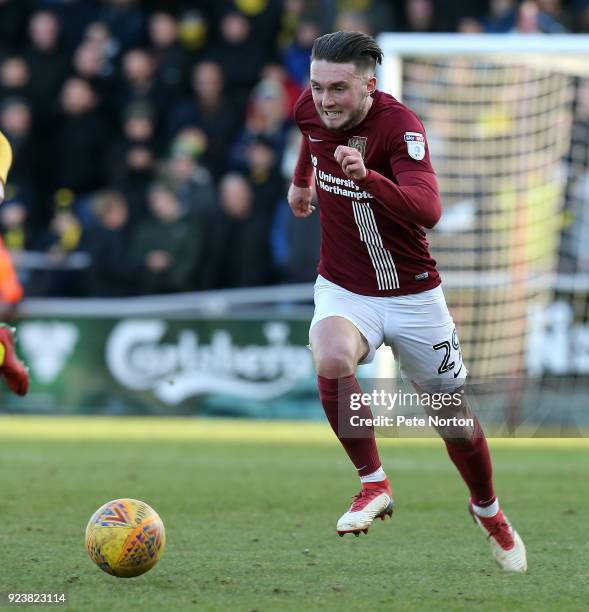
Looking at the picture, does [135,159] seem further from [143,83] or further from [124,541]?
[124,541]

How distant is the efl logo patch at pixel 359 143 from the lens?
594 centimetres

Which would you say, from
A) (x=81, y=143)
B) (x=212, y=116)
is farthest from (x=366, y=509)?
(x=81, y=143)

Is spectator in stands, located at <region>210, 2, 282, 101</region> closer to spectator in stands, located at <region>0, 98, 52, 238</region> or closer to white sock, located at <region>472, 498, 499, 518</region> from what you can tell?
spectator in stands, located at <region>0, 98, 52, 238</region>

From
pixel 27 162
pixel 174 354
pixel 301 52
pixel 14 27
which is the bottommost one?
pixel 174 354

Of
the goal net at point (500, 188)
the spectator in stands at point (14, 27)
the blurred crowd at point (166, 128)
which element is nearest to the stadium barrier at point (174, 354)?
the blurred crowd at point (166, 128)

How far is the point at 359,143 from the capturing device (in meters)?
5.96

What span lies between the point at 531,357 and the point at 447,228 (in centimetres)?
145

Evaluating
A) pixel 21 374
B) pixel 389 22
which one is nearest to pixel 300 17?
pixel 389 22

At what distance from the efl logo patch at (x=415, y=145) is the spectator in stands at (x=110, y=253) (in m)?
8.68

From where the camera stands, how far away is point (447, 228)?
11.9 m

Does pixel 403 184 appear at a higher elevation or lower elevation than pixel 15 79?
higher

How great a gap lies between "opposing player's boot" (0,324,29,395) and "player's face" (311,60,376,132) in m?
2.07

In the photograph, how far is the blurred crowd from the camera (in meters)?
14.2

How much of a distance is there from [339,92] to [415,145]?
0.39m
